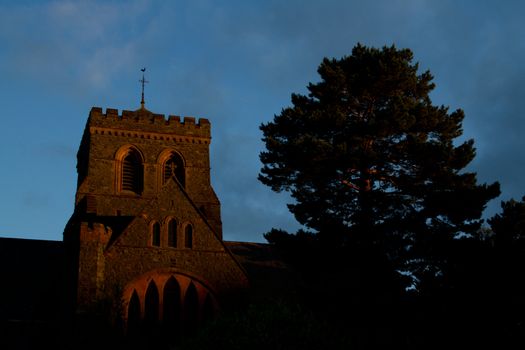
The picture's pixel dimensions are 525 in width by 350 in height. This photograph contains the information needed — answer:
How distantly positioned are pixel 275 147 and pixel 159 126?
11336mm

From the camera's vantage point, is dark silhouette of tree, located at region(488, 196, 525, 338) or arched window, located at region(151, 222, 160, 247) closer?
dark silhouette of tree, located at region(488, 196, 525, 338)

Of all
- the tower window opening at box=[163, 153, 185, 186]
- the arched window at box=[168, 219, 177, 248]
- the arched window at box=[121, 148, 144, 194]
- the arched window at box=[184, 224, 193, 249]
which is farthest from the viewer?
the tower window opening at box=[163, 153, 185, 186]

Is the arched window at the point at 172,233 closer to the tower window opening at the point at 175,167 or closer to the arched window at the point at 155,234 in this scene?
the arched window at the point at 155,234

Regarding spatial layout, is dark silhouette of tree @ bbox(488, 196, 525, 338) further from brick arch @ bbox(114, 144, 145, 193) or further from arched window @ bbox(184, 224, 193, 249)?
brick arch @ bbox(114, 144, 145, 193)

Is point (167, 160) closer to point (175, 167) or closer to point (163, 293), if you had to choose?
point (175, 167)

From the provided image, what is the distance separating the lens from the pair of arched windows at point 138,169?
40125 mm

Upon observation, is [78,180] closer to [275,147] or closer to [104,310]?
[275,147]

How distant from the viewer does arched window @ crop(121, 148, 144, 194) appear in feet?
132

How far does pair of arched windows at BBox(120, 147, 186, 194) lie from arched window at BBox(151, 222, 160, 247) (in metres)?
10.7

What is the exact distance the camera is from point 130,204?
39.0m

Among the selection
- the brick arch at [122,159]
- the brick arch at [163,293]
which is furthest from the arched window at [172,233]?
the brick arch at [122,159]

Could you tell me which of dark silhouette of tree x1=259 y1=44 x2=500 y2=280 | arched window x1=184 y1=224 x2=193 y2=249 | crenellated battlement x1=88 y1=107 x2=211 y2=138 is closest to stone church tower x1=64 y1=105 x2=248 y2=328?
arched window x1=184 y1=224 x2=193 y2=249

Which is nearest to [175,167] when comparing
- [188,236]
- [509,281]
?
[188,236]

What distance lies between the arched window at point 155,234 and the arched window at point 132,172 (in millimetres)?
10972
